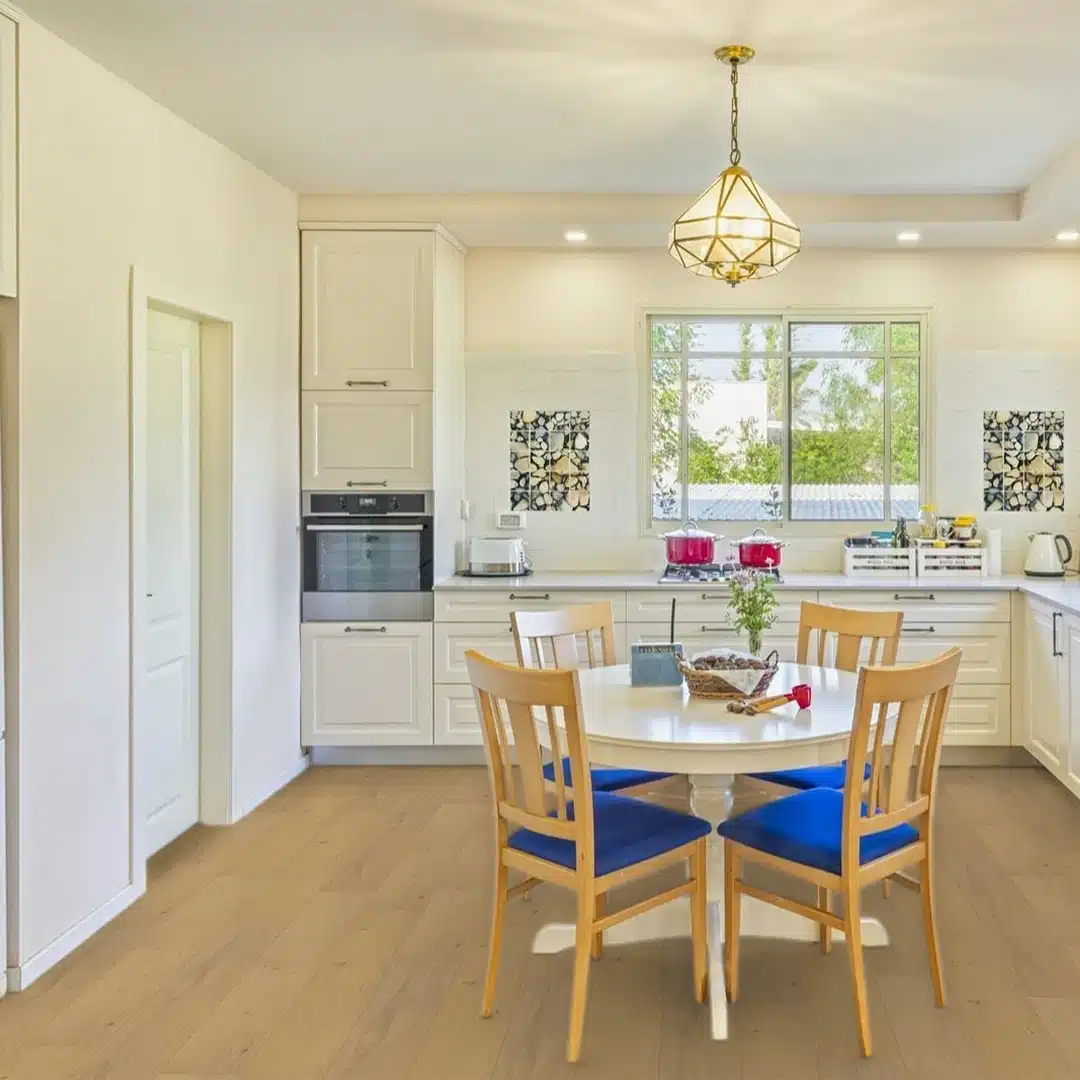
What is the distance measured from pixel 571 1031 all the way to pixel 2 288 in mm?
2413

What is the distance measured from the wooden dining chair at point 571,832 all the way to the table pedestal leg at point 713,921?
0.16 metres

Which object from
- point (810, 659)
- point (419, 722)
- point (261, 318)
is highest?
point (261, 318)

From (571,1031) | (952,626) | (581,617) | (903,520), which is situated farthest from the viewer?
(903,520)

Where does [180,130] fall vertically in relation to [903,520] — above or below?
above

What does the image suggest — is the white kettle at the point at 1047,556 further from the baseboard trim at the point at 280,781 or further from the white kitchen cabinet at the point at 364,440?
the baseboard trim at the point at 280,781

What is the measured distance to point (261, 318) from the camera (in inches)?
175

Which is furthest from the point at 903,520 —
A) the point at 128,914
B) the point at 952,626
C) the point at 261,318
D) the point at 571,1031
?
the point at 128,914

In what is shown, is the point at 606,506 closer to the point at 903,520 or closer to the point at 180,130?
the point at 903,520

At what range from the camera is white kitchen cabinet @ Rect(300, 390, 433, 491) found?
4.87 meters

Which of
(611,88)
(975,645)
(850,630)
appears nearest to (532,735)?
(850,630)

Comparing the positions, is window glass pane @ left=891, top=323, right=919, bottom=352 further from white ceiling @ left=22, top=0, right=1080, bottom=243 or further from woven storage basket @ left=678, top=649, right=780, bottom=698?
woven storage basket @ left=678, top=649, right=780, bottom=698

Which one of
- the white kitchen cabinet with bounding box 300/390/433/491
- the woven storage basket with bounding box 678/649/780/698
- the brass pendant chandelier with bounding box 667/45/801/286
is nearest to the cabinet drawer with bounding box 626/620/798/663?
the white kitchen cabinet with bounding box 300/390/433/491

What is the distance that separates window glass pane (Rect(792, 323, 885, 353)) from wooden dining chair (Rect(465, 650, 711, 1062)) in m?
3.43

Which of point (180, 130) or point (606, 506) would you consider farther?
point (606, 506)
